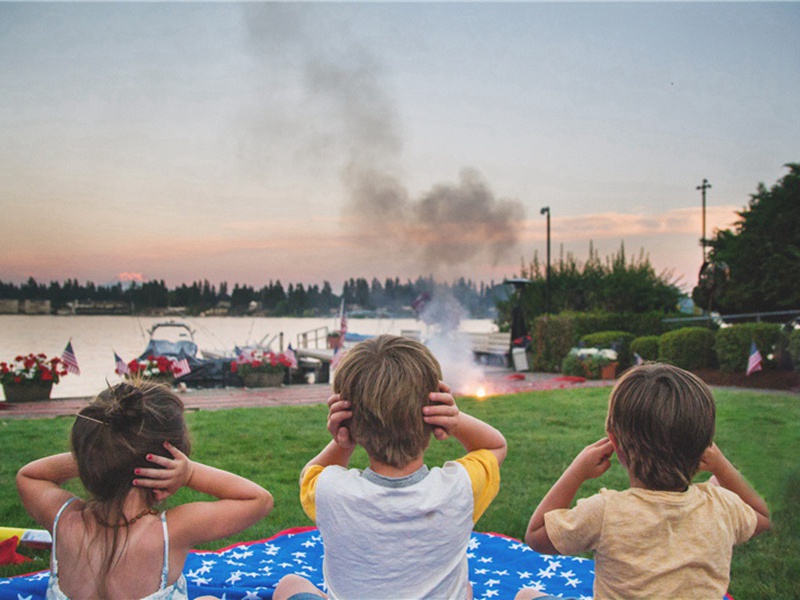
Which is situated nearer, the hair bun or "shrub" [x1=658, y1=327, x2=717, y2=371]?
the hair bun

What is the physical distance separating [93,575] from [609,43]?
29.7ft

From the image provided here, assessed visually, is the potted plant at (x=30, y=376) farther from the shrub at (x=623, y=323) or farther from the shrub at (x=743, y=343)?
the shrub at (x=623, y=323)

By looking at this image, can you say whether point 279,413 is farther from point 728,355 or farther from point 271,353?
point 728,355

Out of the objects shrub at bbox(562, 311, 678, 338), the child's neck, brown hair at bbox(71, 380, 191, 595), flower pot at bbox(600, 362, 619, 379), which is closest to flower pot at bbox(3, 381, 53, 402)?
brown hair at bbox(71, 380, 191, 595)

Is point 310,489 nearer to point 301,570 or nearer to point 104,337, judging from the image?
point 301,570

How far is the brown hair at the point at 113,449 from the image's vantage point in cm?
161

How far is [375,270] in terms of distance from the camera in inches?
1120

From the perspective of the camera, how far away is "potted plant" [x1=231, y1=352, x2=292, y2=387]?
39.8ft

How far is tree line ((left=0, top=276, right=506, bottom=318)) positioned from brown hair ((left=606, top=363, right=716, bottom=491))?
15876 mm

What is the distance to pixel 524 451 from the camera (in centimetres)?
573

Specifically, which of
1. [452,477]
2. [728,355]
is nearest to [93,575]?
[452,477]

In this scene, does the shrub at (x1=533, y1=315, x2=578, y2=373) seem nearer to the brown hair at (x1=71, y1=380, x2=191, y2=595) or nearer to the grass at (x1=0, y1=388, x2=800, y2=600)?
the grass at (x1=0, y1=388, x2=800, y2=600)

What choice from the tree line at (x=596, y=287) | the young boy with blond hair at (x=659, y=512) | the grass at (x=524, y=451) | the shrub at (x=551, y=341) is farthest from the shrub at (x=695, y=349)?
the young boy with blond hair at (x=659, y=512)

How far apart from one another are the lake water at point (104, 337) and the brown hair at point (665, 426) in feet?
34.2
